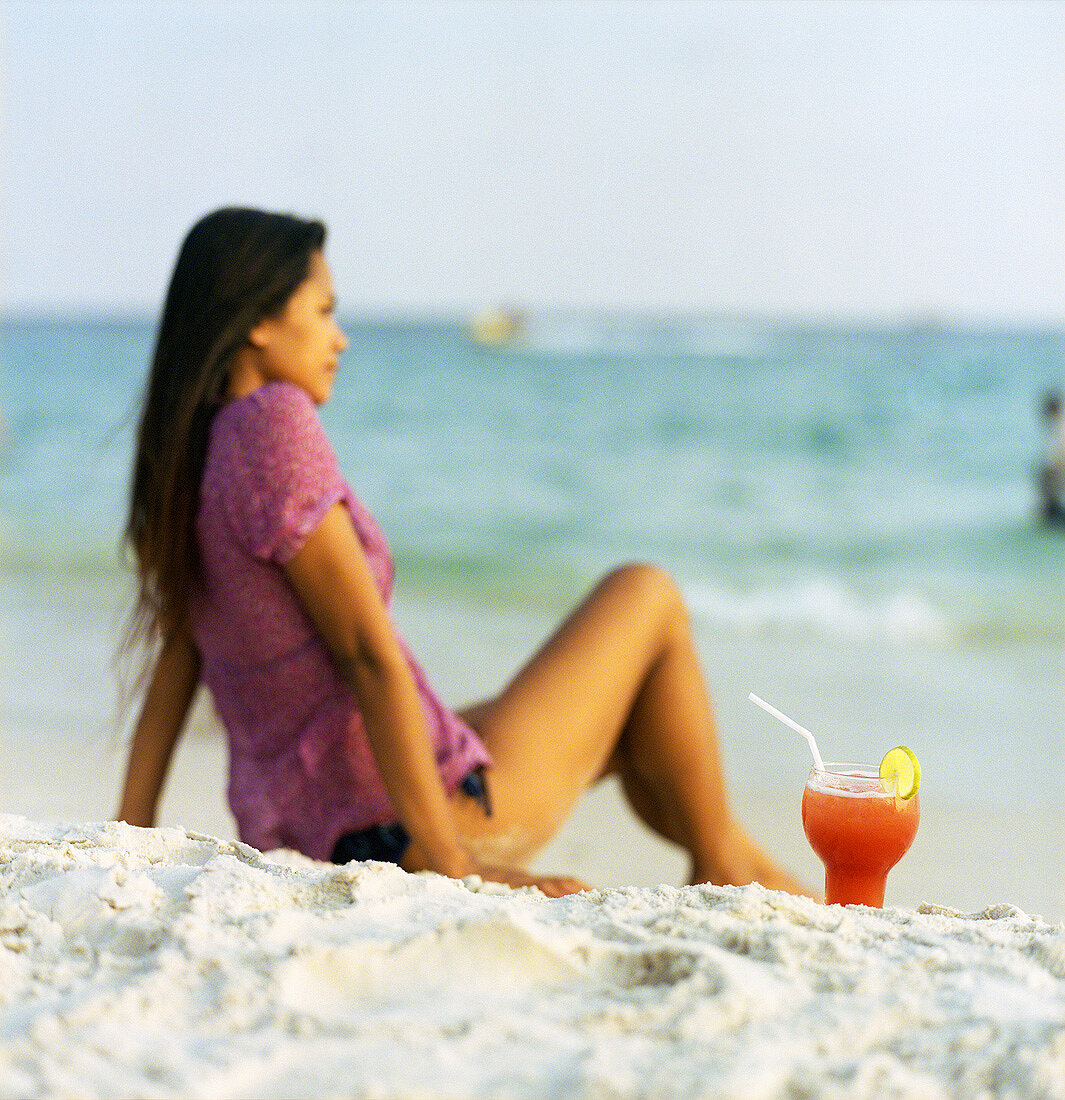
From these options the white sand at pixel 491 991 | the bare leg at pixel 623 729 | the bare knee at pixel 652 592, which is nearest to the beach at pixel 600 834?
the white sand at pixel 491 991

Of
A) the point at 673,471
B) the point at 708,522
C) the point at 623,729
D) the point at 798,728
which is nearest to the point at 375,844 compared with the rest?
the point at 623,729

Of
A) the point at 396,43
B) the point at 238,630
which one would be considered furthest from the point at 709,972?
the point at 396,43

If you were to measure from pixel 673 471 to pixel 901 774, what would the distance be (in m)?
10.3

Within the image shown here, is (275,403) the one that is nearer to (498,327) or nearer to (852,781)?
(852,781)

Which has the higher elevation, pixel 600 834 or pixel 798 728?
pixel 798 728

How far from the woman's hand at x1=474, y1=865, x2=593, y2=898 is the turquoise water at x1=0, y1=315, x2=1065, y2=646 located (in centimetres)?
96

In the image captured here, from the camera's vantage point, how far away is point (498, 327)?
2045cm

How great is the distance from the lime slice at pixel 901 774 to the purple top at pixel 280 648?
82 cm

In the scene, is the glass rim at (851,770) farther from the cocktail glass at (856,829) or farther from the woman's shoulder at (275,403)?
the woman's shoulder at (275,403)

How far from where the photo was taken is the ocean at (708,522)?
14.7ft

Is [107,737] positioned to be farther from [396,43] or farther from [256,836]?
[396,43]

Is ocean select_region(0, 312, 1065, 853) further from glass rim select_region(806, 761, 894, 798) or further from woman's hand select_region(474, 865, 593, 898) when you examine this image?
glass rim select_region(806, 761, 894, 798)

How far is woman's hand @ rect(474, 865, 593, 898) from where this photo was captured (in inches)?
60.9

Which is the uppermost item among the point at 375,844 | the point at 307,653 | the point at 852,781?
the point at 852,781
